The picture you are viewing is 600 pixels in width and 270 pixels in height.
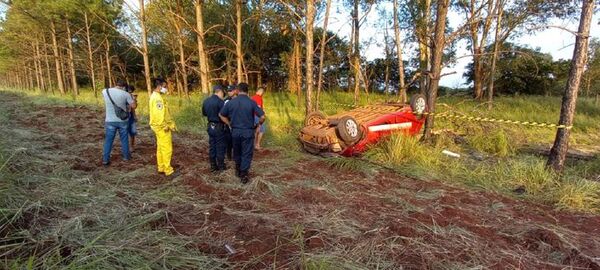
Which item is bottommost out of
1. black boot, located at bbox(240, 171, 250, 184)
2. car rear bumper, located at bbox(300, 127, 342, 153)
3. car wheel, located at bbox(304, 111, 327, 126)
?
black boot, located at bbox(240, 171, 250, 184)

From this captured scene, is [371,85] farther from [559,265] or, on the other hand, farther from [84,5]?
[559,265]

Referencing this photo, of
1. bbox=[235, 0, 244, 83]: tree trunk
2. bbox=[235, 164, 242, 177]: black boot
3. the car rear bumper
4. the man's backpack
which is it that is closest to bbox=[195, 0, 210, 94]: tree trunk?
bbox=[235, 0, 244, 83]: tree trunk

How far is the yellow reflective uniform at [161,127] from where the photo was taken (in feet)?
19.6

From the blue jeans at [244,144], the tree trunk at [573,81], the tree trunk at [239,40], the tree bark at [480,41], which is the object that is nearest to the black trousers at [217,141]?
the blue jeans at [244,144]

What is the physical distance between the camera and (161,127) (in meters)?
6.02

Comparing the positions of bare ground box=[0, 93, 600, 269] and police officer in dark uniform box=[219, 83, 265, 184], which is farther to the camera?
police officer in dark uniform box=[219, 83, 265, 184]

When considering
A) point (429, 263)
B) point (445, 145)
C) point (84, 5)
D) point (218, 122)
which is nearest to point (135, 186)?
point (218, 122)

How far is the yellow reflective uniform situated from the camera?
19.6 ft

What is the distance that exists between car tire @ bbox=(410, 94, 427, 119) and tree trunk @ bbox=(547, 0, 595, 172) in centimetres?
279

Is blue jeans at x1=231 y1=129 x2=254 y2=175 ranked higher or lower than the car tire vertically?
lower

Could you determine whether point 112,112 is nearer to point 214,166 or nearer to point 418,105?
point 214,166

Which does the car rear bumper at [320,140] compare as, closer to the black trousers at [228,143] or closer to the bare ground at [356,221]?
the bare ground at [356,221]

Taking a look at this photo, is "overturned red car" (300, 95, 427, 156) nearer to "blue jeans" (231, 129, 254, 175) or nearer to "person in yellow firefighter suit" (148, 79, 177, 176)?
"blue jeans" (231, 129, 254, 175)

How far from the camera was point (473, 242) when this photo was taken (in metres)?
3.73
